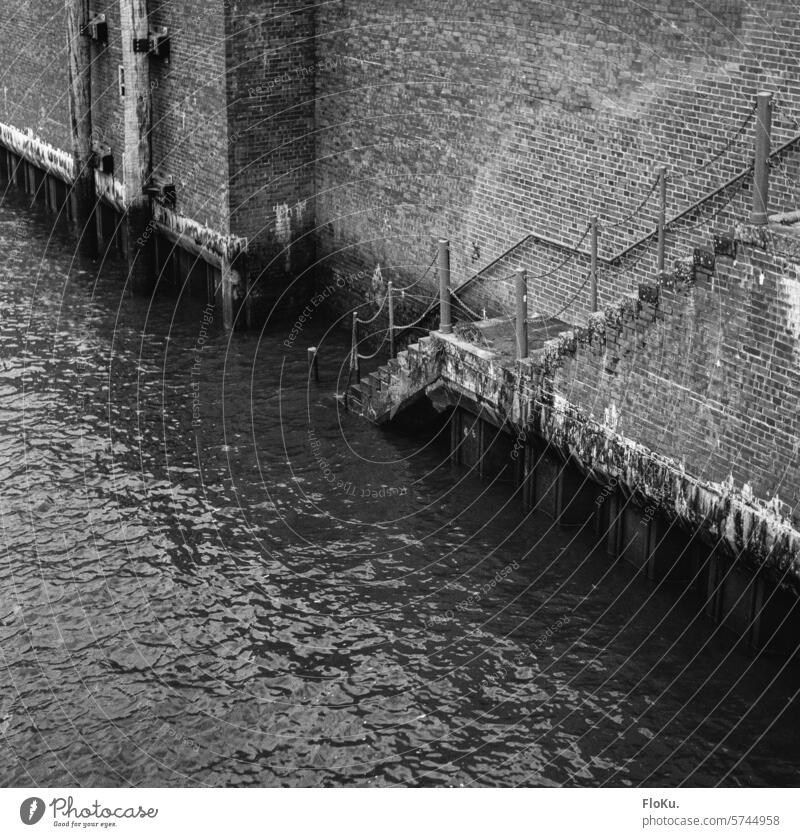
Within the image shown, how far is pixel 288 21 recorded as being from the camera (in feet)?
72.5

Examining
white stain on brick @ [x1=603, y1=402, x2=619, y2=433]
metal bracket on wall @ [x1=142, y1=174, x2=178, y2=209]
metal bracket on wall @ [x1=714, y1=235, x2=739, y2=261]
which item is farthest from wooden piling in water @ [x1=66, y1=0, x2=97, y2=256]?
metal bracket on wall @ [x1=714, y1=235, x2=739, y2=261]

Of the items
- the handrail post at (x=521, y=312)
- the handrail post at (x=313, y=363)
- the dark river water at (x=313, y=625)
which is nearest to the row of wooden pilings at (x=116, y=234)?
the handrail post at (x=313, y=363)

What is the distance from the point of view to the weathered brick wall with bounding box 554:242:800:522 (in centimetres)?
1268

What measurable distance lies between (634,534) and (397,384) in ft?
14.9

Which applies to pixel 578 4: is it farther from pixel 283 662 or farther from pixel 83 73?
pixel 83 73

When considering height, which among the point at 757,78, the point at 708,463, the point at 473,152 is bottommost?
the point at 708,463

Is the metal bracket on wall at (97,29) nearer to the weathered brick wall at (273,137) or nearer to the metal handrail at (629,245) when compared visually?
the weathered brick wall at (273,137)

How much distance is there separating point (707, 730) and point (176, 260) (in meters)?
15.2

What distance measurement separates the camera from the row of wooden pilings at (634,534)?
1347cm

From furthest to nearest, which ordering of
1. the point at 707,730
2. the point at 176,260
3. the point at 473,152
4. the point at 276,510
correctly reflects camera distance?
the point at 176,260, the point at 473,152, the point at 276,510, the point at 707,730

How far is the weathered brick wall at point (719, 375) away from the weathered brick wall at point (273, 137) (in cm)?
919

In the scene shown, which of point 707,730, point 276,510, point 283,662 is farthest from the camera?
point 276,510

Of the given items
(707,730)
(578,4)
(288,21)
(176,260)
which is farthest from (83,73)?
(707,730)

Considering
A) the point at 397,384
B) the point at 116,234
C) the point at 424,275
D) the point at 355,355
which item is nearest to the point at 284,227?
the point at 424,275
